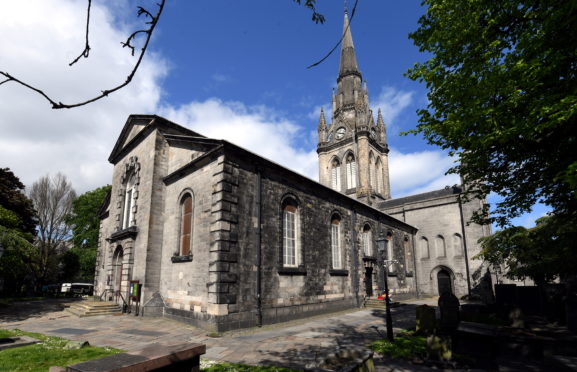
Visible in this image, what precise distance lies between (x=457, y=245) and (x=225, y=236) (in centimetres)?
2500

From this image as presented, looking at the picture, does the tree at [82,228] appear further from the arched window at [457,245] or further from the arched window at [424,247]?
the arched window at [457,245]

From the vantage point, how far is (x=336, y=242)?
1875cm

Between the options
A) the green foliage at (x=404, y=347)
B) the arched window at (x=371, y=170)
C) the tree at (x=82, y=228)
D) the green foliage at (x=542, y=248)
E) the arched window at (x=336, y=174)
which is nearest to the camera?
the green foliage at (x=404, y=347)

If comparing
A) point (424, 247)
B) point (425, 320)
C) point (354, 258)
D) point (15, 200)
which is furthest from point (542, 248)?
point (15, 200)

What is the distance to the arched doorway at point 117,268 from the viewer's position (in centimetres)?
1778

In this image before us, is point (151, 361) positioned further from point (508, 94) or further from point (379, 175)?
point (379, 175)

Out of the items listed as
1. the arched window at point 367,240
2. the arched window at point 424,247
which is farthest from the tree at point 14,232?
the arched window at point 424,247

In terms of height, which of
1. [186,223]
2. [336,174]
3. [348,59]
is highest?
[348,59]

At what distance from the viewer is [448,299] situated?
10.2 m

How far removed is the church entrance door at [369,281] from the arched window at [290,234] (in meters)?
8.08

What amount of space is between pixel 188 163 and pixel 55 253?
27.8 meters

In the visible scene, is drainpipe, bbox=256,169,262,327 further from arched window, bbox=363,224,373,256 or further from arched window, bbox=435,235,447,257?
arched window, bbox=435,235,447,257

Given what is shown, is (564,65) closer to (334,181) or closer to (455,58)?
(455,58)

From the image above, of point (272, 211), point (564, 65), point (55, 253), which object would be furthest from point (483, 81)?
point (55, 253)
